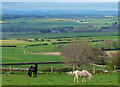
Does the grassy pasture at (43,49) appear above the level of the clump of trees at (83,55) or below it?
below

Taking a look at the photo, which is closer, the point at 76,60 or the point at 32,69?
the point at 32,69

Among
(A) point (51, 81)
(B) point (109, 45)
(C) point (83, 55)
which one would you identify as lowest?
(B) point (109, 45)

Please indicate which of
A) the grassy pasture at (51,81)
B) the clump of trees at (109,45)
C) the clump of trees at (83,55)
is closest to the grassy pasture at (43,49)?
the clump of trees at (109,45)

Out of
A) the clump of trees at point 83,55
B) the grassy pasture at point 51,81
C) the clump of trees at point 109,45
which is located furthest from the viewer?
the clump of trees at point 109,45

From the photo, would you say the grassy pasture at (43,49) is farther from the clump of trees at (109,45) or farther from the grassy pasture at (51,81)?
the grassy pasture at (51,81)

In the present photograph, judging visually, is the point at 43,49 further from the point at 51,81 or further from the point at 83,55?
the point at 51,81

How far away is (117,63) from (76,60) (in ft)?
15.3

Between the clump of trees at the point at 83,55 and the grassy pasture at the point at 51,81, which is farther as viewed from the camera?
the clump of trees at the point at 83,55

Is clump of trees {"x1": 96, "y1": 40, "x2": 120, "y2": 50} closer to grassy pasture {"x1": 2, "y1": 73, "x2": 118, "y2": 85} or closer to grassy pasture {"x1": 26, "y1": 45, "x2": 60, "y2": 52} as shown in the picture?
grassy pasture {"x1": 26, "y1": 45, "x2": 60, "y2": 52}

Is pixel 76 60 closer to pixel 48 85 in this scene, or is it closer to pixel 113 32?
pixel 48 85

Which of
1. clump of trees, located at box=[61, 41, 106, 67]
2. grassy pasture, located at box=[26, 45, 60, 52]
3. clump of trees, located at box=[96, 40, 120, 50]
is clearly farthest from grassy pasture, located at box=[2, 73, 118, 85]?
grassy pasture, located at box=[26, 45, 60, 52]

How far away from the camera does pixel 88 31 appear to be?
69312 millimetres

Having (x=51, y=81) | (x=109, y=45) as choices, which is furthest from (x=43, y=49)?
(x=51, y=81)

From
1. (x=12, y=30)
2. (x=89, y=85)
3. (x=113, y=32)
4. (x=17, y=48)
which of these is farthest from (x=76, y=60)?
(x=12, y=30)
